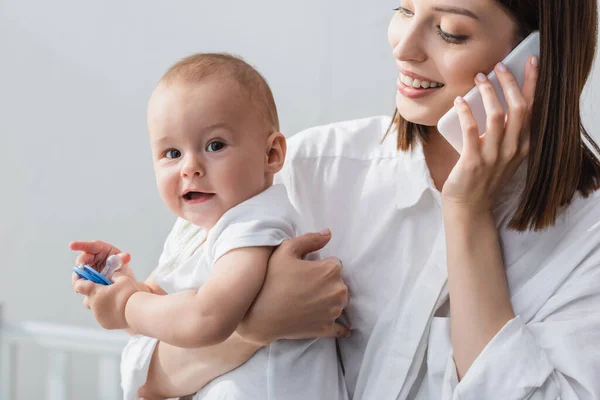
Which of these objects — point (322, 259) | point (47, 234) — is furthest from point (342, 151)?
point (47, 234)

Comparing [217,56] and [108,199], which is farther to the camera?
[108,199]

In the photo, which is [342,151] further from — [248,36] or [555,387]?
[248,36]

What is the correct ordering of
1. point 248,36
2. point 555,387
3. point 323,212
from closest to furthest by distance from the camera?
point 555,387, point 323,212, point 248,36

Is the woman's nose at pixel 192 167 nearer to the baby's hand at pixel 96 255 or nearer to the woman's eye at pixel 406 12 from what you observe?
the baby's hand at pixel 96 255

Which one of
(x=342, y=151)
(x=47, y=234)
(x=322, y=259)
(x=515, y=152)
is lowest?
(x=47, y=234)

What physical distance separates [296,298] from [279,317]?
5 cm

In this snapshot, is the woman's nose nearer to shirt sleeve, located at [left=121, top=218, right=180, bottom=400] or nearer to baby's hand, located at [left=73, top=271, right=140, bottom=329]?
baby's hand, located at [left=73, top=271, right=140, bottom=329]

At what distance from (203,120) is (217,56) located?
154 millimetres

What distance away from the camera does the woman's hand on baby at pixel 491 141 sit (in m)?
1.41

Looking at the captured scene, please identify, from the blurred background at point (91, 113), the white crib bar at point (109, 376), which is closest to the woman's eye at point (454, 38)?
the blurred background at point (91, 113)

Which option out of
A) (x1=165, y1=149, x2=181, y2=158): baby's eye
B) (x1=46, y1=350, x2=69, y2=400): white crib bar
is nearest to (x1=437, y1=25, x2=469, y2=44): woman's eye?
(x1=165, y1=149, x2=181, y2=158): baby's eye

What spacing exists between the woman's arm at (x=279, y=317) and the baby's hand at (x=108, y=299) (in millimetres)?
142

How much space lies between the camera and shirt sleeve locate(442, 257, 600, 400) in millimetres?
1359

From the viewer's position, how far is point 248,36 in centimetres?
274
